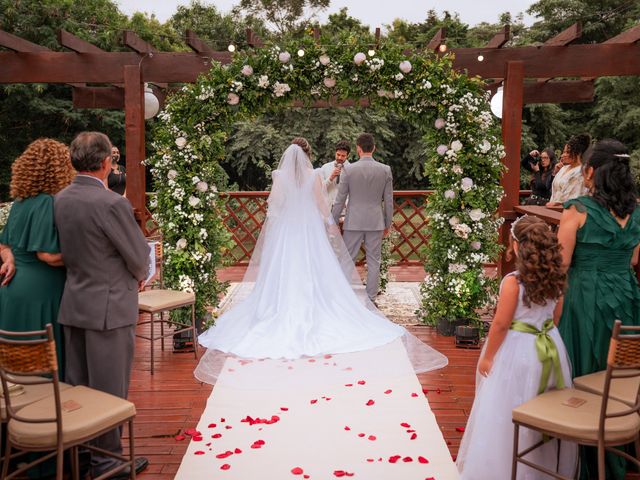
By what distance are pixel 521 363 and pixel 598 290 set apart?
1.73ft

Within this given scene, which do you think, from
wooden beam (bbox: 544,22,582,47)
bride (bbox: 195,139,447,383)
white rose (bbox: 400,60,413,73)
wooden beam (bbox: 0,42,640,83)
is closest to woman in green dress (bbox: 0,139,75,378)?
bride (bbox: 195,139,447,383)

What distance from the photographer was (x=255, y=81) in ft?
16.3

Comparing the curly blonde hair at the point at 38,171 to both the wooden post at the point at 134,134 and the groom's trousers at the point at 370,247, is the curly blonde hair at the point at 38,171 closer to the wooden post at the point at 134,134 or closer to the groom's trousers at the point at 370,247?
the wooden post at the point at 134,134

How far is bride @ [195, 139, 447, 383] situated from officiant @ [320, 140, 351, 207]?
2.35ft

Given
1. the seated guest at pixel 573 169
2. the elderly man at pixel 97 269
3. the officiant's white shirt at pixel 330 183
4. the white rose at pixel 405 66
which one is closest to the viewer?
the elderly man at pixel 97 269

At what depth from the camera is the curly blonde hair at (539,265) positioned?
2.41 meters

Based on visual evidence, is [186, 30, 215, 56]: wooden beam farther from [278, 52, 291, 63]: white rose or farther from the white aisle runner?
the white aisle runner

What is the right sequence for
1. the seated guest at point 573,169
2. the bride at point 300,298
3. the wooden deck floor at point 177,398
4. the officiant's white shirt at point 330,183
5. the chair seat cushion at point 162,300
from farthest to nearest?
1. the officiant's white shirt at point 330,183
2. the seated guest at point 573,169
3. the bride at point 300,298
4. the chair seat cushion at point 162,300
5. the wooden deck floor at point 177,398

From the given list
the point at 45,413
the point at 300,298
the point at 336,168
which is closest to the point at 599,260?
the point at 45,413

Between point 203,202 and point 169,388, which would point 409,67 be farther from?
point 169,388

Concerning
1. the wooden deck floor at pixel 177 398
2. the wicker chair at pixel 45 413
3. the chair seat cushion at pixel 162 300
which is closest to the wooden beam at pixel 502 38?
the wooden deck floor at pixel 177 398

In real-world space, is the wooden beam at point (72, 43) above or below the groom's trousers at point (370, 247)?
above

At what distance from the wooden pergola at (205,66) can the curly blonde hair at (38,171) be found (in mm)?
2680

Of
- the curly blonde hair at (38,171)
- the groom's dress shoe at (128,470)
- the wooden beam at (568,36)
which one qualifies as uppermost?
the wooden beam at (568,36)
